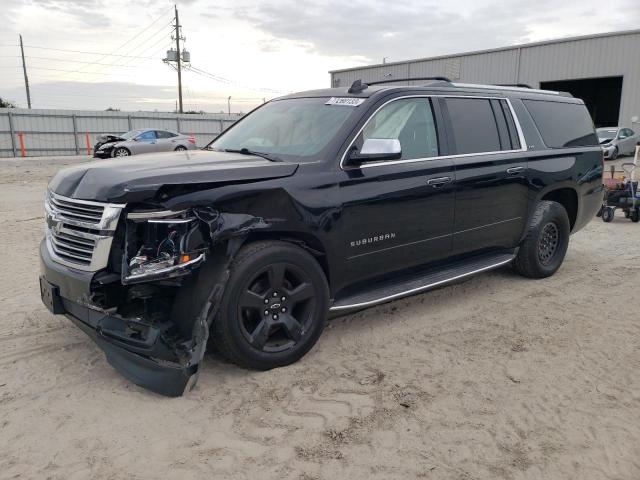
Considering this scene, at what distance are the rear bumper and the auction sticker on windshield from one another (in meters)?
2.28

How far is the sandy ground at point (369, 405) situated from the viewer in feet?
8.88

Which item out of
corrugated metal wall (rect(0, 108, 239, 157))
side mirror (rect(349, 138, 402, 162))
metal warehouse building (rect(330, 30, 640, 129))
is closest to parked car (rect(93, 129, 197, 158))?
corrugated metal wall (rect(0, 108, 239, 157))

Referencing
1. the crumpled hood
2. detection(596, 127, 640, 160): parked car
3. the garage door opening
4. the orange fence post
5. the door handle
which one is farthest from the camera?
the garage door opening

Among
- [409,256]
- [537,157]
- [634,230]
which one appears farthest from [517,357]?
[634,230]

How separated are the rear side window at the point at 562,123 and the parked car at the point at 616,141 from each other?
15927 mm

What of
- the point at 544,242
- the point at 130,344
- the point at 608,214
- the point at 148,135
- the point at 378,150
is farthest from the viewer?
the point at 148,135

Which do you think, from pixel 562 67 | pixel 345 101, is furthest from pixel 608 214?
pixel 562 67

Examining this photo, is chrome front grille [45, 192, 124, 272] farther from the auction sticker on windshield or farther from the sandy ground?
the auction sticker on windshield

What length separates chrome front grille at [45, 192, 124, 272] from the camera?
10.4ft

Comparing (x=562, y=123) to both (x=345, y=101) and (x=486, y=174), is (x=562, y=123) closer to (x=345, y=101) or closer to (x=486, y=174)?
(x=486, y=174)

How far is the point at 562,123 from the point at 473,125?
1635 mm

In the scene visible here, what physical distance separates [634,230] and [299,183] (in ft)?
23.6

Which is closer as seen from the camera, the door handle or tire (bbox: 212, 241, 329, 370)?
tire (bbox: 212, 241, 329, 370)

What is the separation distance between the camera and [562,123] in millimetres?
5906
